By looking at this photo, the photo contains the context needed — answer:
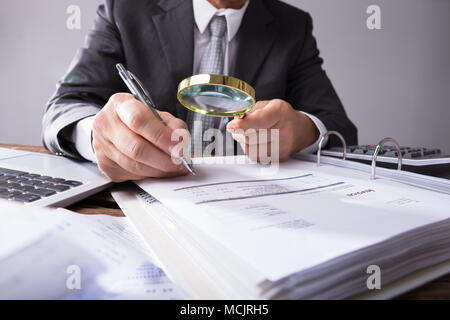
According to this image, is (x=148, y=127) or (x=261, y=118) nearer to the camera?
(x=148, y=127)

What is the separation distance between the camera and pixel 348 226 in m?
0.27

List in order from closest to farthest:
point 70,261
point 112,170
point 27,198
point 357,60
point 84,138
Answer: point 70,261 → point 27,198 → point 112,170 → point 84,138 → point 357,60

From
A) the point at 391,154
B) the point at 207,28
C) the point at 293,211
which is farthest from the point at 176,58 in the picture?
the point at 293,211

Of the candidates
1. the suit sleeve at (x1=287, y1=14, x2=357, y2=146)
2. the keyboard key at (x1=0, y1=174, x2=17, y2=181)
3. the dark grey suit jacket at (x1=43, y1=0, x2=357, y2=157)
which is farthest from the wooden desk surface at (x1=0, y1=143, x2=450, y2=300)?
the suit sleeve at (x1=287, y1=14, x2=357, y2=146)

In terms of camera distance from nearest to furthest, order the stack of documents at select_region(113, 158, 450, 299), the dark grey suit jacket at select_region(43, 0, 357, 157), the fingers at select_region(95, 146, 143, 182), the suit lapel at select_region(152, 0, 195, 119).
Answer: the stack of documents at select_region(113, 158, 450, 299) → the fingers at select_region(95, 146, 143, 182) → the dark grey suit jacket at select_region(43, 0, 357, 157) → the suit lapel at select_region(152, 0, 195, 119)

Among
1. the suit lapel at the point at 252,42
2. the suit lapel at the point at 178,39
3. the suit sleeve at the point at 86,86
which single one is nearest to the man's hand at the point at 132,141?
the suit sleeve at the point at 86,86

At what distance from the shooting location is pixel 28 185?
425 mm

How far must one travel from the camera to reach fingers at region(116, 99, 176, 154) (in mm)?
416

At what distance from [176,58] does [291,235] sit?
0.92m

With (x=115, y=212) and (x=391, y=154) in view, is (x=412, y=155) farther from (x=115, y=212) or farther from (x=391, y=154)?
(x=115, y=212)

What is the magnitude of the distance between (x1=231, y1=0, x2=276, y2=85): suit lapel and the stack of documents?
0.77 metres

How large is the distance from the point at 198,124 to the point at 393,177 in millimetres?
745

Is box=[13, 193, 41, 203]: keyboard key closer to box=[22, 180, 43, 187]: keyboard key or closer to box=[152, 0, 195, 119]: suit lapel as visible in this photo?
box=[22, 180, 43, 187]: keyboard key

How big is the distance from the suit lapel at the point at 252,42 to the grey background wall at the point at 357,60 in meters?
1.53
